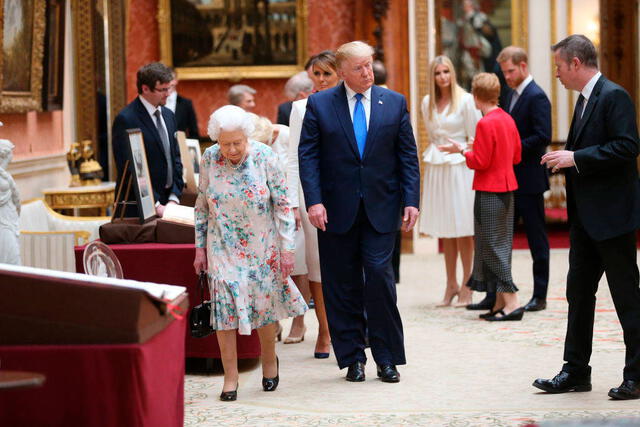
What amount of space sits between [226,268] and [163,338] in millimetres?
1709

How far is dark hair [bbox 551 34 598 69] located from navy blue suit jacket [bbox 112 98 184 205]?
281 centimetres

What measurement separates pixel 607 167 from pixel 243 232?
184 centimetres

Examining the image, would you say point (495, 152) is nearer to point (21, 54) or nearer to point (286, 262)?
point (286, 262)

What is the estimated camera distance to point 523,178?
27.0 ft

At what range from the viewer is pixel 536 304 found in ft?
27.4

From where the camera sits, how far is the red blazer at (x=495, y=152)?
766 centimetres

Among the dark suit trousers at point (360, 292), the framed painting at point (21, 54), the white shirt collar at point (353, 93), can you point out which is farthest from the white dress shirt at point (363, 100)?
the framed painting at point (21, 54)

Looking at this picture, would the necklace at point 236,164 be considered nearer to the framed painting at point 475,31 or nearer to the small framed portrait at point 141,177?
the small framed portrait at point 141,177

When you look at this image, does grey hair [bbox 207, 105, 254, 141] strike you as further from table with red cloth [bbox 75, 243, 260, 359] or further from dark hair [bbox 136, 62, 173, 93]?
dark hair [bbox 136, 62, 173, 93]

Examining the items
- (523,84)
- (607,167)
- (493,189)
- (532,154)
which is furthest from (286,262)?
Answer: (523,84)

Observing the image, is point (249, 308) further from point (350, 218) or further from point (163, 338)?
point (163, 338)

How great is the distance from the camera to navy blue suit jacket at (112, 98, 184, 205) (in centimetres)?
693

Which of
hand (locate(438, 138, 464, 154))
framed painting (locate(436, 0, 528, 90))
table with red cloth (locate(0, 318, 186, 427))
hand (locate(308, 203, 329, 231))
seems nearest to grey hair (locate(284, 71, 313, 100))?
hand (locate(438, 138, 464, 154))

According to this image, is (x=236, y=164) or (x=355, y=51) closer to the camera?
(x=236, y=164)
